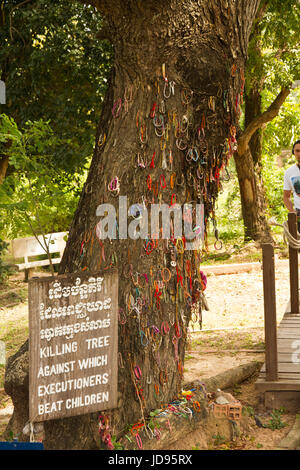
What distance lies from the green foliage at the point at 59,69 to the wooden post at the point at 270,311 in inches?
195

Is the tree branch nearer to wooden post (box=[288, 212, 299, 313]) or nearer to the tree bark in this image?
the tree bark

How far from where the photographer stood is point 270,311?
5.08 m

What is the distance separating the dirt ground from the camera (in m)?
4.93

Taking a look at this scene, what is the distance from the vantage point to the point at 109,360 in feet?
12.9

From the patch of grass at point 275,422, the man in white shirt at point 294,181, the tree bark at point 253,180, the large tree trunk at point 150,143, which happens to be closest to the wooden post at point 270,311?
the patch of grass at point 275,422

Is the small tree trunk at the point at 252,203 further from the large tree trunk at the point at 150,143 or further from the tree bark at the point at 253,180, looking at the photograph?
the large tree trunk at the point at 150,143

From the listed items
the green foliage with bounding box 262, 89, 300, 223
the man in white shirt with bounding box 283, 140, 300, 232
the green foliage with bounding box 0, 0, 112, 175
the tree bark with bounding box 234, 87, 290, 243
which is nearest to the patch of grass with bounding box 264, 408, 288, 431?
the man in white shirt with bounding box 283, 140, 300, 232

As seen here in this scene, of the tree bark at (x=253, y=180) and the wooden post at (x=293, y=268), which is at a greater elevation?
the tree bark at (x=253, y=180)

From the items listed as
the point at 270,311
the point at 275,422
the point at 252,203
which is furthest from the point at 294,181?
the point at 252,203

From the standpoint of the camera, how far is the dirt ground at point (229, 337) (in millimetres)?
4926

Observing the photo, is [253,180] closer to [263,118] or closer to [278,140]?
[263,118]

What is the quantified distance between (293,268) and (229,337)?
57.5 inches

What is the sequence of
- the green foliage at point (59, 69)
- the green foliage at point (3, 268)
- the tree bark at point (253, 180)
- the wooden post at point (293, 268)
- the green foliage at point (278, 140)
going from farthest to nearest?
the green foliage at point (278, 140), the tree bark at point (253, 180), the green foliage at point (3, 268), the green foliage at point (59, 69), the wooden post at point (293, 268)

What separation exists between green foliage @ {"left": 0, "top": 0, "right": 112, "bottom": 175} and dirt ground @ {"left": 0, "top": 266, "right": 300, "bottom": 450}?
3.14 metres
